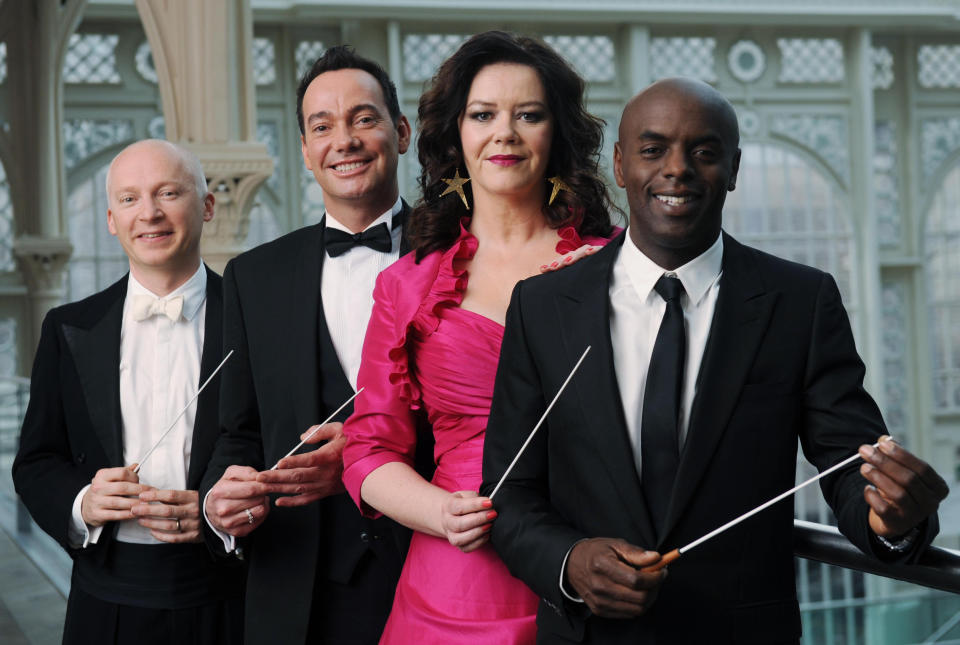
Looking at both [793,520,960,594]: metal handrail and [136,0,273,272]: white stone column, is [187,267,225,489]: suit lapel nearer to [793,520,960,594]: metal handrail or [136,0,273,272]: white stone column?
[793,520,960,594]: metal handrail

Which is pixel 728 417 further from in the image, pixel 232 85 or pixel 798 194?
pixel 798 194

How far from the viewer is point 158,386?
212cm

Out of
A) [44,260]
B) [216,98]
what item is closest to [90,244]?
[44,260]

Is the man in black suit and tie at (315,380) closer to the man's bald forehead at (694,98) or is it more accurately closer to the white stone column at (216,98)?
the man's bald forehead at (694,98)

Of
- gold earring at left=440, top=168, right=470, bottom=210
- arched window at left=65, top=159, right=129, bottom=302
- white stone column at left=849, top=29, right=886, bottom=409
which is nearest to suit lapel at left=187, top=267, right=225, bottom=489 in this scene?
gold earring at left=440, top=168, right=470, bottom=210

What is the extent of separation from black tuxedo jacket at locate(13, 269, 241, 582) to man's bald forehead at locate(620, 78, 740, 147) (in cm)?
111

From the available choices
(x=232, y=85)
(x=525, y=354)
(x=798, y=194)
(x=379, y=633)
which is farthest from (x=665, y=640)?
(x=798, y=194)

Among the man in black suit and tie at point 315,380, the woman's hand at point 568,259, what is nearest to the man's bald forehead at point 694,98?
the woman's hand at point 568,259

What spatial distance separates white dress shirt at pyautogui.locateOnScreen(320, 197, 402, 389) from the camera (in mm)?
2047

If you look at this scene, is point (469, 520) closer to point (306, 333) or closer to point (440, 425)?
point (440, 425)

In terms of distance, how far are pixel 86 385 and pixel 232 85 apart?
6.15ft

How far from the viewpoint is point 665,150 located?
4.32 feet

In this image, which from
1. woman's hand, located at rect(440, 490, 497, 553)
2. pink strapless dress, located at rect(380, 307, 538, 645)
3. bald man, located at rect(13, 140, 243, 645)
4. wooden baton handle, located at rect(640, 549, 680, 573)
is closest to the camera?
wooden baton handle, located at rect(640, 549, 680, 573)

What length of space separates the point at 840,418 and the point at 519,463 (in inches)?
16.0
